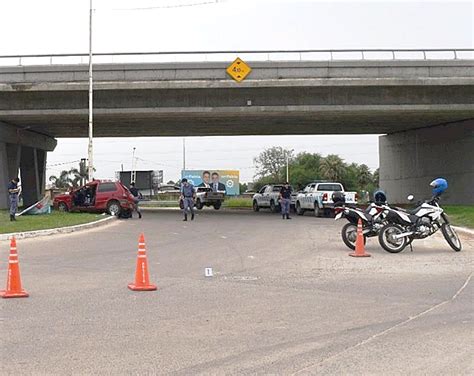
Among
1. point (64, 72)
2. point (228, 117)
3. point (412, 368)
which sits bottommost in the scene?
point (412, 368)

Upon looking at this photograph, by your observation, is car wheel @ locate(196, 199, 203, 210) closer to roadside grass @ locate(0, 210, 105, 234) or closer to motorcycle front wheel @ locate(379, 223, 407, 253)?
roadside grass @ locate(0, 210, 105, 234)

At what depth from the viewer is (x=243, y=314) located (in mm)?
7984

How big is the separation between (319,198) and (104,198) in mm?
10173

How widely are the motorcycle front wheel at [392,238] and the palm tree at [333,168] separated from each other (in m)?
86.7

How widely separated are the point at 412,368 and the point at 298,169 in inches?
4043

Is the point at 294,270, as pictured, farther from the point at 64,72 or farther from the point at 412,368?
the point at 64,72

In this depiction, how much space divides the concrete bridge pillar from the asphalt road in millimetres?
20623

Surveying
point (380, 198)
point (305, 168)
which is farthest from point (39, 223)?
point (305, 168)

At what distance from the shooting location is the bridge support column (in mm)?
35156

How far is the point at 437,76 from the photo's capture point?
1192 inches

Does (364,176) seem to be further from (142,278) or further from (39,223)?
(142,278)

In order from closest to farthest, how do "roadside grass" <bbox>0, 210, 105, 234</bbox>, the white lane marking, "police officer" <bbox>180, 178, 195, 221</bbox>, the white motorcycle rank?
1. the white lane marking
2. the white motorcycle
3. "roadside grass" <bbox>0, 210, 105, 234</bbox>
4. "police officer" <bbox>180, 178, 195, 221</bbox>

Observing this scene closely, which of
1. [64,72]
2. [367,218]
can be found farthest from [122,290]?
[64,72]

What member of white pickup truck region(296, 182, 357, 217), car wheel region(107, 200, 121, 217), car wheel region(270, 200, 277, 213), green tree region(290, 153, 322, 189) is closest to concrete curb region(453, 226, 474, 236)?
white pickup truck region(296, 182, 357, 217)
